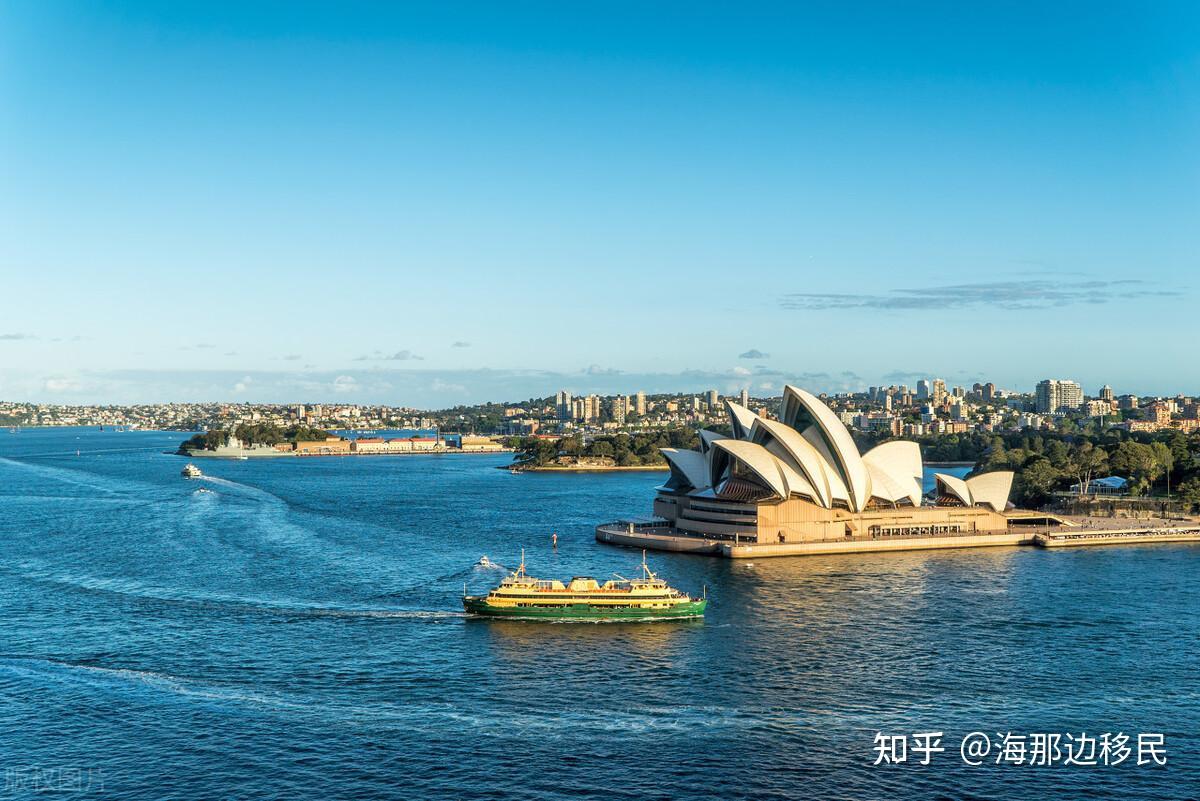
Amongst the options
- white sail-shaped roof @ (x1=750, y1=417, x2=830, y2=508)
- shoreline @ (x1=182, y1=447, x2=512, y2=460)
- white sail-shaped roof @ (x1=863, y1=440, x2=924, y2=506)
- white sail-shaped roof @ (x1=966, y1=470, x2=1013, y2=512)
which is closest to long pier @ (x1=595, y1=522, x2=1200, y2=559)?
white sail-shaped roof @ (x1=966, y1=470, x2=1013, y2=512)

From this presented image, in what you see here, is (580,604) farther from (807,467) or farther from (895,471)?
(895,471)

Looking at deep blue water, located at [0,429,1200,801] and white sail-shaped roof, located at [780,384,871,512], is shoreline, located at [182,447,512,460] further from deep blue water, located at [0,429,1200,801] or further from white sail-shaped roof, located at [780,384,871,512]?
white sail-shaped roof, located at [780,384,871,512]

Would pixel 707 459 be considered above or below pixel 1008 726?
above

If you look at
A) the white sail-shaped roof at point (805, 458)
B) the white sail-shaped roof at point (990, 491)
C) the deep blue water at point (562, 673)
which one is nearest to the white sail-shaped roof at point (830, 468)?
the white sail-shaped roof at point (805, 458)

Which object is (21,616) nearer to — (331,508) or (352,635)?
(352,635)

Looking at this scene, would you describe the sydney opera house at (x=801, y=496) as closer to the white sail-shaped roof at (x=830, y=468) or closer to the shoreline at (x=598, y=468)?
the white sail-shaped roof at (x=830, y=468)

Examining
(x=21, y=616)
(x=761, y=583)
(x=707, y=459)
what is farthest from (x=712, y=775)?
(x=707, y=459)
